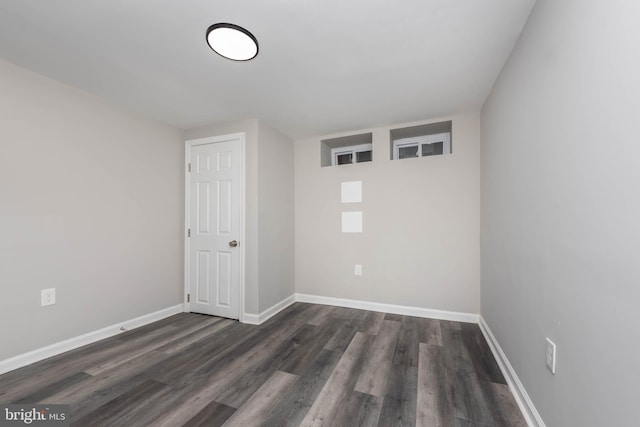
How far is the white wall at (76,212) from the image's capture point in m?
1.91

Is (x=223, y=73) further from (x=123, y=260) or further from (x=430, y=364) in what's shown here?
(x=430, y=364)

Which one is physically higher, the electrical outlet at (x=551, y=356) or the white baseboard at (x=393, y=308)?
the electrical outlet at (x=551, y=356)

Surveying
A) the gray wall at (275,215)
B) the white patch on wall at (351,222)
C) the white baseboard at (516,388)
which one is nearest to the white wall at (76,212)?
the gray wall at (275,215)

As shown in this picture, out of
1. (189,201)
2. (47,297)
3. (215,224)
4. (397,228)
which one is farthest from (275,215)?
(47,297)

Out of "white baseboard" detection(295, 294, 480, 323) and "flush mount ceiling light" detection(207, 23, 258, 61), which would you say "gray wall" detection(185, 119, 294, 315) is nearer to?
"white baseboard" detection(295, 294, 480, 323)

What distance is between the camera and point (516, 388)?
1.61m

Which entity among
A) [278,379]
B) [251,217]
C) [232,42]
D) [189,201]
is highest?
[232,42]

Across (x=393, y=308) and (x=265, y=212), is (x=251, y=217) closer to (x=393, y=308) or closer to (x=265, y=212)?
(x=265, y=212)

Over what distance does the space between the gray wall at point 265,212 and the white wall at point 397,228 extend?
298 millimetres

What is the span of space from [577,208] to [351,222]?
2432 millimetres

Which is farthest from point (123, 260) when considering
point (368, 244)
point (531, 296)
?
point (531, 296)

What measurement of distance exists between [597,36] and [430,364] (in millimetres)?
2174

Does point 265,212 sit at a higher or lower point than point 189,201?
lower

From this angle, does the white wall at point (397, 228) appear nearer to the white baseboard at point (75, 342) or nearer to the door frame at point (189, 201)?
the door frame at point (189, 201)
